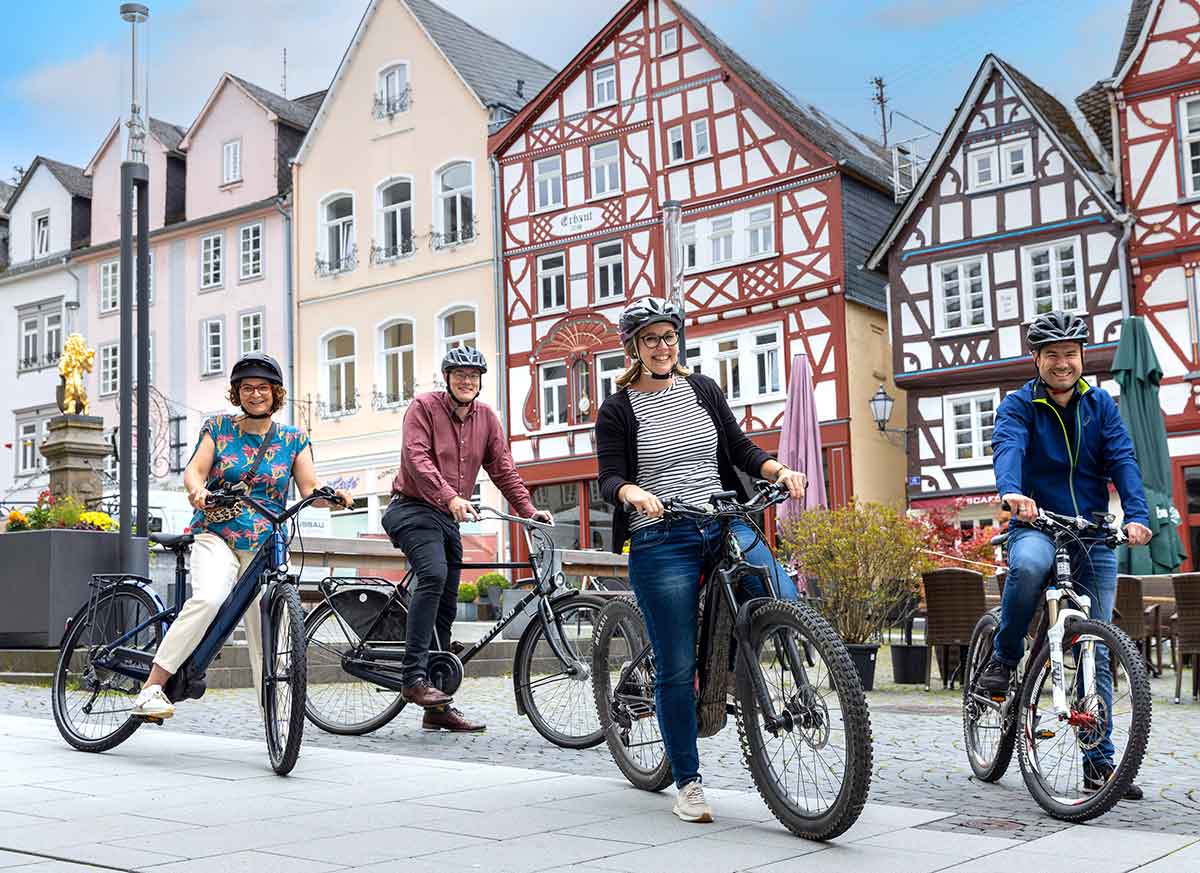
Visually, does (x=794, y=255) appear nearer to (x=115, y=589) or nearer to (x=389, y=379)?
(x=389, y=379)

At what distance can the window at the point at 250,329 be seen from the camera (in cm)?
3844

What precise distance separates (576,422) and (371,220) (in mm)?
7744

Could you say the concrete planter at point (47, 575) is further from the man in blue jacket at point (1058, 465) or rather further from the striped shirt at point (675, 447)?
the man in blue jacket at point (1058, 465)

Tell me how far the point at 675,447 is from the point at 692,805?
4.24 feet

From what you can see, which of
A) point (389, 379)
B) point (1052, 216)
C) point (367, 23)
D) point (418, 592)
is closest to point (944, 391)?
point (1052, 216)

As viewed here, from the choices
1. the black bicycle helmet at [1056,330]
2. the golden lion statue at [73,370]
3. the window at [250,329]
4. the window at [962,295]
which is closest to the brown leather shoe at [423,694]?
the black bicycle helmet at [1056,330]

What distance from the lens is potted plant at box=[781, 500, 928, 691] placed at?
12.2 m

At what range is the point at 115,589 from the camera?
7715 mm

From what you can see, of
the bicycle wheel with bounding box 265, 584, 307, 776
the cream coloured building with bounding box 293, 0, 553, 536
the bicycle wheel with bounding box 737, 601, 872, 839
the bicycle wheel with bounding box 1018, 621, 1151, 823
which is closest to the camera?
the bicycle wheel with bounding box 737, 601, 872, 839

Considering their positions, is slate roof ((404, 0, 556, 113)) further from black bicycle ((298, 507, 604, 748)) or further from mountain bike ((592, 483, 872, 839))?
mountain bike ((592, 483, 872, 839))

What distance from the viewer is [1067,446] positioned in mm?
5977

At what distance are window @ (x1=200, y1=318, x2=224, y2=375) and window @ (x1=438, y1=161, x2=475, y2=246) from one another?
7637 millimetres

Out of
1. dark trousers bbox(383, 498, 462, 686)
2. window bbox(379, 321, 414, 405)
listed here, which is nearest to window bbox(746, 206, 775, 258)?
window bbox(379, 321, 414, 405)

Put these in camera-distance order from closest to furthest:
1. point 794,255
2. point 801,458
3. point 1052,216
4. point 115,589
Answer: point 115,589 → point 801,458 → point 1052,216 → point 794,255
